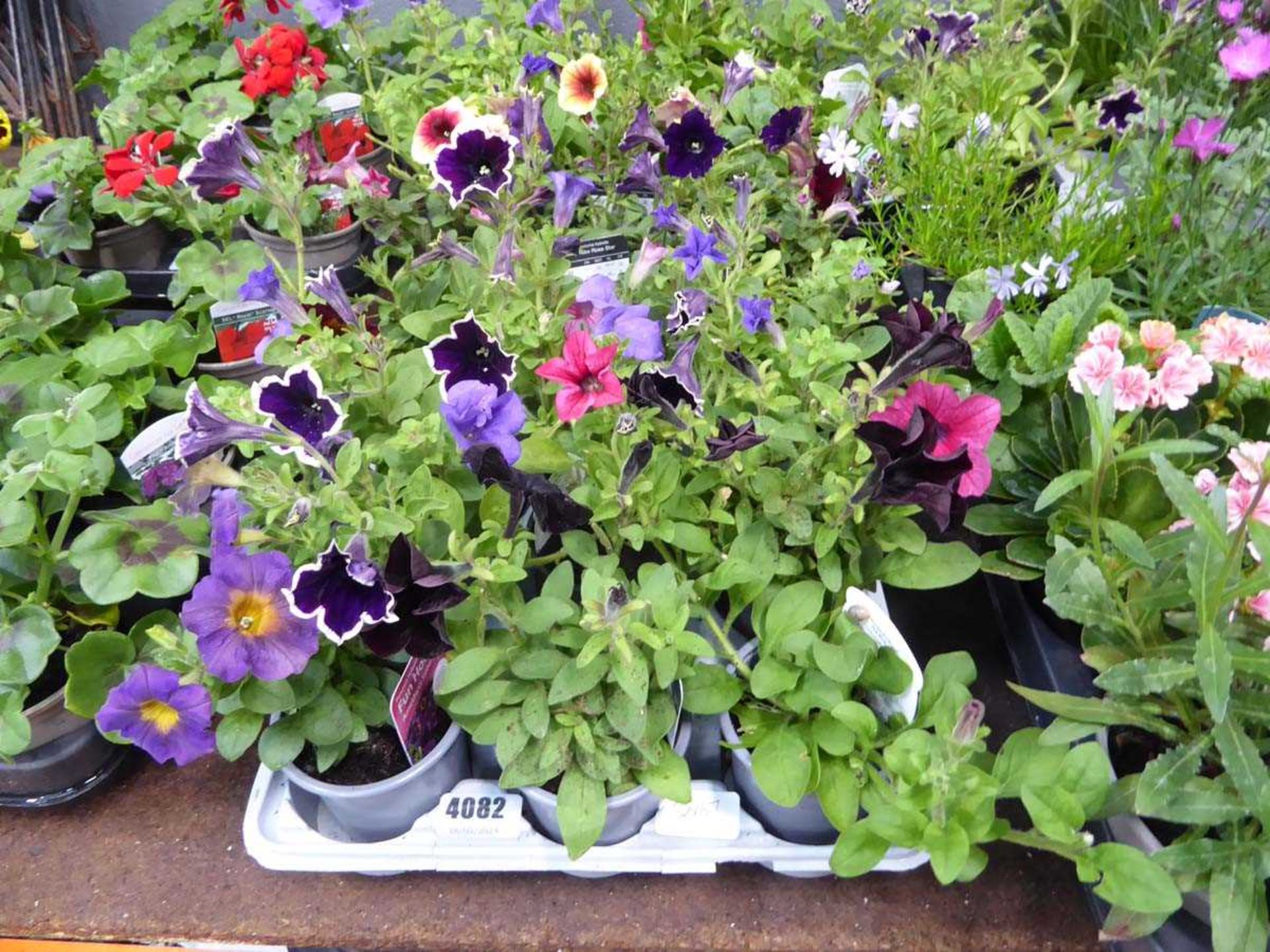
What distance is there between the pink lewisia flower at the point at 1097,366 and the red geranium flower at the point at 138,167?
119 centimetres

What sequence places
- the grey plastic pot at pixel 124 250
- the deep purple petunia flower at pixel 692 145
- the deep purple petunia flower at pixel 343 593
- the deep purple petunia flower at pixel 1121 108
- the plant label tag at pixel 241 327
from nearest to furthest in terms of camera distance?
1. the deep purple petunia flower at pixel 343 593
2. the deep purple petunia flower at pixel 692 145
3. the plant label tag at pixel 241 327
4. the deep purple petunia flower at pixel 1121 108
5. the grey plastic pot at pixel 124 250

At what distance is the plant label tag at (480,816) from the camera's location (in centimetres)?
89

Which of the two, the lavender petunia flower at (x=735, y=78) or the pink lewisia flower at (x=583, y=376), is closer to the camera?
the pink lewisia flower at (x=583, y=376)

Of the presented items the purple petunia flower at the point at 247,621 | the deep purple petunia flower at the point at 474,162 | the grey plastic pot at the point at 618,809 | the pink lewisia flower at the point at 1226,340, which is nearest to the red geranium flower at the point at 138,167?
the deep purple petunia flower at the point at 474,162

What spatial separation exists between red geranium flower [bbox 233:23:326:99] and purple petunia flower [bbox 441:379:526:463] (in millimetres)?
1059

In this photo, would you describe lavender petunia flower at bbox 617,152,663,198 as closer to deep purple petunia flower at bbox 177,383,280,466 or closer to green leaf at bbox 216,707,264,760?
deep purple petunia flower at bbox 177,383,280,466

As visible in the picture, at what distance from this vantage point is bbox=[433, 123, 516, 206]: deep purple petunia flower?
1.00m

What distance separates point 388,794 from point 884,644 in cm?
49

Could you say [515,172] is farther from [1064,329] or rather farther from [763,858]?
[763,858]

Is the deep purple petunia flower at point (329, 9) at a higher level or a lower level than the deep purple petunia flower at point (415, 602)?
higher

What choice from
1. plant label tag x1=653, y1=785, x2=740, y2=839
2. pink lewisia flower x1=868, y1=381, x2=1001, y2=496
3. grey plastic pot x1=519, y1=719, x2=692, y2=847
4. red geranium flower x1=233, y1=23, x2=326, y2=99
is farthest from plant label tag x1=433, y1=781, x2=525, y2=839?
red geranium flower x1=233, y1=23, x2=326, y2=99

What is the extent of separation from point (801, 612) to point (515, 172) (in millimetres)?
642

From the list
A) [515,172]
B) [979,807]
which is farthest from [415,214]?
[979,807]

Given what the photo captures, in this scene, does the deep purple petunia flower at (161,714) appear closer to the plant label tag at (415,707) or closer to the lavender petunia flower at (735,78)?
the plant label tag at (415,707)
